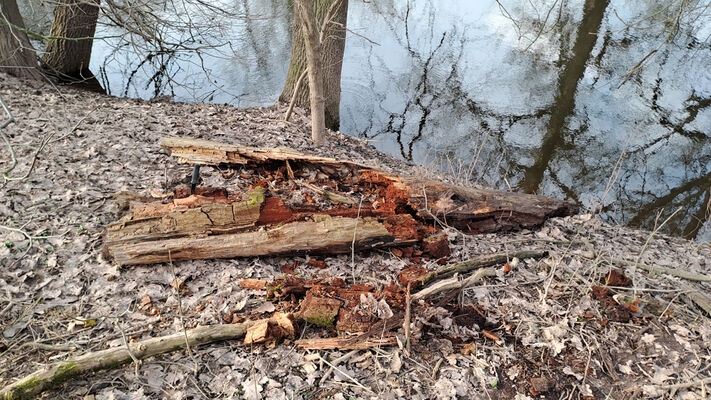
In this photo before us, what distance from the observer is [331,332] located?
9.95 feet

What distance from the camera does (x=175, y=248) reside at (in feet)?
11.3

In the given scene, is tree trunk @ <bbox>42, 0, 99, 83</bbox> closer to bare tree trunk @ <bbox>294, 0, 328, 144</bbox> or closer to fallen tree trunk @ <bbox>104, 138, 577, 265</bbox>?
bare tree trunk @ <bbox>294, 0, 328, 144</bbox>

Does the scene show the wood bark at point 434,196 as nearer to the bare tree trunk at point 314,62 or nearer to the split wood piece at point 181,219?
the split wood piece at point 181,219

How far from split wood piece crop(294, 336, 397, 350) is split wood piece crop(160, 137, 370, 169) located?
2.40 metres

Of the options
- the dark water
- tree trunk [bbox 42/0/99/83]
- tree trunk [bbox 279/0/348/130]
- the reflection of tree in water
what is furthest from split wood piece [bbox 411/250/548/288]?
tree trunk [bbox 42/0/99/83]

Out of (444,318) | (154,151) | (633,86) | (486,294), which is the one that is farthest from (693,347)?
(633,86)

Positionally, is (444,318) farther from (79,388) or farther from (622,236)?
(622,236)

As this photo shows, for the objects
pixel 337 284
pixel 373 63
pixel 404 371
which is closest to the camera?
pixel 404 371

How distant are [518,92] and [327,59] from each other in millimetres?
5735

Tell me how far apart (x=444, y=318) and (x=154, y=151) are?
13.7 feet

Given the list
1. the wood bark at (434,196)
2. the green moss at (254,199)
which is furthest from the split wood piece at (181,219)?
the wood bark at (434,196)

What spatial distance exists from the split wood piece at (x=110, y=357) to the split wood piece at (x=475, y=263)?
58.5 inches

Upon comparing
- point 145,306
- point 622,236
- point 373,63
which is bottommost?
point 145,306

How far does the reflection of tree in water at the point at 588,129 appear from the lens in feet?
28.3
